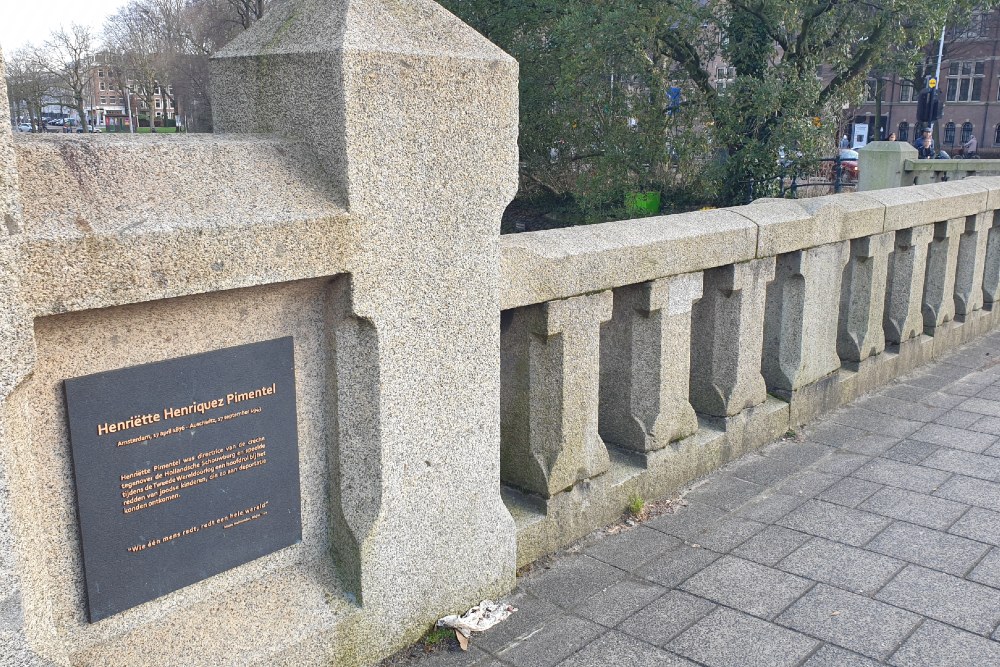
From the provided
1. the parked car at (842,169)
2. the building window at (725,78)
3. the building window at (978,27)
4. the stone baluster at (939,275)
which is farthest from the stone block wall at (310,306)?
the building window at (978,27)

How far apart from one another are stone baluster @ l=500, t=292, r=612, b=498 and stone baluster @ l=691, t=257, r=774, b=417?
3.79ft

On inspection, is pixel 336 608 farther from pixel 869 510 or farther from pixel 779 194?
pixel 779 194

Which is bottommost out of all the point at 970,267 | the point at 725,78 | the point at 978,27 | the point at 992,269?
the point at 992,269

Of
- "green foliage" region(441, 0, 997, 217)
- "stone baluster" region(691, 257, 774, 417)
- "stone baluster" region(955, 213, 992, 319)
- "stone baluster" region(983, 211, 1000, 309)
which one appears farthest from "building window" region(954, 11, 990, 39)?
"stone baluster" region(691, 257, 774, 417)

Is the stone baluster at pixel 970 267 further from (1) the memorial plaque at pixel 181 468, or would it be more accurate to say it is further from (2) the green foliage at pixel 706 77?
(2) the green foliage at pixel 706 77

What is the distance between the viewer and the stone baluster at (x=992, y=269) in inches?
331

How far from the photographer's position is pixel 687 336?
4570 mm

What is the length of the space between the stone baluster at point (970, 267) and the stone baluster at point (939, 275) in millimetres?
407

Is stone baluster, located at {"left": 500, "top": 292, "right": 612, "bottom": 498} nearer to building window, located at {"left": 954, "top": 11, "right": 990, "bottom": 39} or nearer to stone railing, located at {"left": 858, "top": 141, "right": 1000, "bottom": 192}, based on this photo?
stone railing, located at {"left": 858, "top": 141, "right": 1000, "bottom": 192}

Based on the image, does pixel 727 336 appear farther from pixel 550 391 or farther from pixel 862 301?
pixel 862 301

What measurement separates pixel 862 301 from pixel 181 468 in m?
5.07

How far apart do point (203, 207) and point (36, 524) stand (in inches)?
36.8

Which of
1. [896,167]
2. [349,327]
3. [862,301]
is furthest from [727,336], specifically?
[896,167]

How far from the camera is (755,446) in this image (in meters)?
5.39
